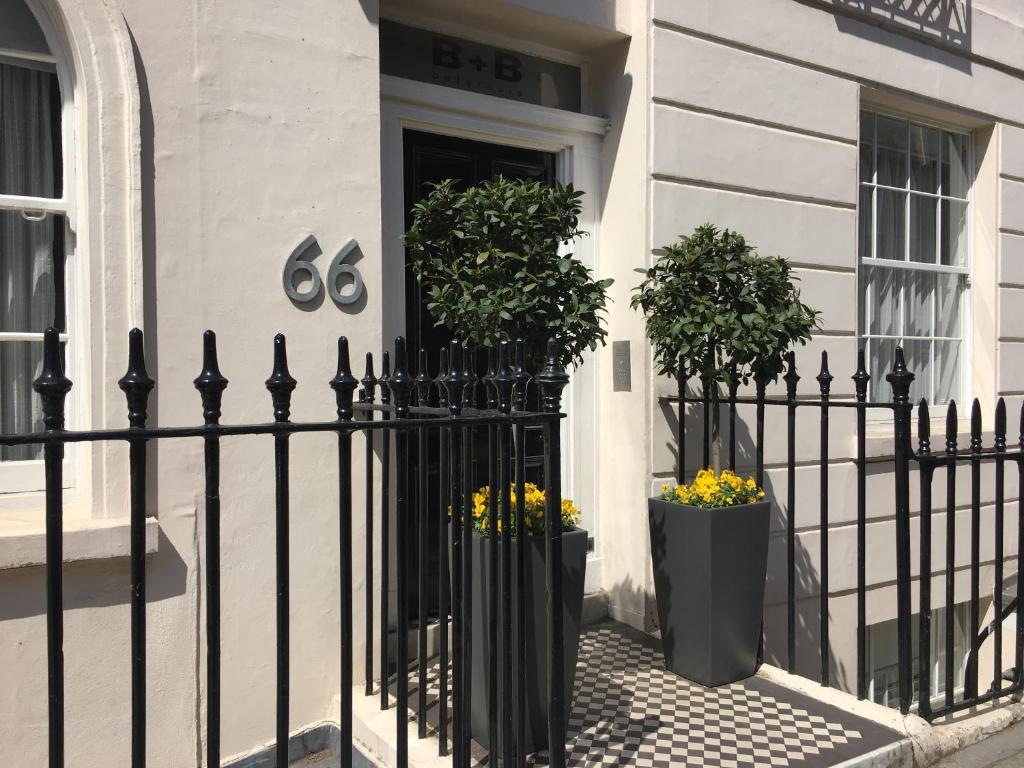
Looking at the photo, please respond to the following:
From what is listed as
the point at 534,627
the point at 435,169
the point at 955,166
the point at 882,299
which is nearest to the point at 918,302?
the point at 882,299

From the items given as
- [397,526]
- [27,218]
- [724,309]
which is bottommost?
[397,526]

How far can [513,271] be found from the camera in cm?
337

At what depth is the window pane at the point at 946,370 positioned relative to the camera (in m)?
6.89

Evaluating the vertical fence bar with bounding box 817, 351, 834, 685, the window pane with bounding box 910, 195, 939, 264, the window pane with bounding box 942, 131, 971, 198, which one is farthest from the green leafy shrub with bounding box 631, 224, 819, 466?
the window pane with bounding box 942, 131, 971, 198

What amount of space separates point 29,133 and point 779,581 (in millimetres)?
4860

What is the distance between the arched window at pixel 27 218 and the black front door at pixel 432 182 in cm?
168

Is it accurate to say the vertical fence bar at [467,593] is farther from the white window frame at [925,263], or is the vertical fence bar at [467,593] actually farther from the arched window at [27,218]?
the white window frame at [925,263]

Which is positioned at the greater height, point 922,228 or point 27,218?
point 922,228

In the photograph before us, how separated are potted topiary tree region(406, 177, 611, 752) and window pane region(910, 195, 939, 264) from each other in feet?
14.4

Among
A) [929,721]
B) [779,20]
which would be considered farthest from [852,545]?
[779,20]

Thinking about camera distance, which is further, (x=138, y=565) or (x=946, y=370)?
(x=946, y=370)

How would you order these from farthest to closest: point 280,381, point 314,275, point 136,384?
point 314,275 < point 280,381 < point 136,384

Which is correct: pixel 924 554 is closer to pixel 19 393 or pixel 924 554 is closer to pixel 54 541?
pixel 54 541

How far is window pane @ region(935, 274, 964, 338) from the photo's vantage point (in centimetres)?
688
